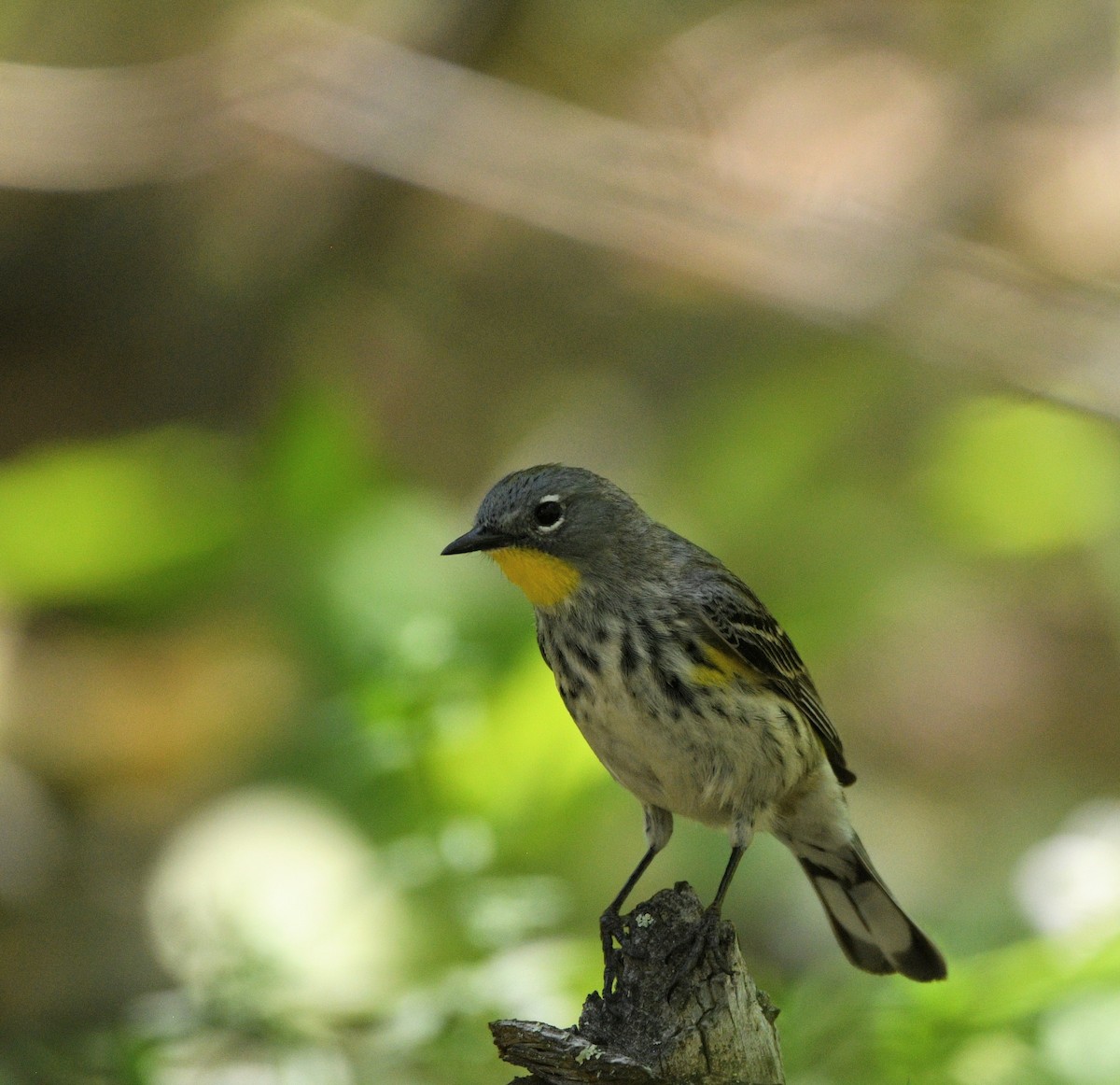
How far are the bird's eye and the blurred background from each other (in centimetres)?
56

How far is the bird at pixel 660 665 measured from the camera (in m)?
3.22

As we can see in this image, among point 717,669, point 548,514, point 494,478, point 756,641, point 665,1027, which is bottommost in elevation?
point 665,1027

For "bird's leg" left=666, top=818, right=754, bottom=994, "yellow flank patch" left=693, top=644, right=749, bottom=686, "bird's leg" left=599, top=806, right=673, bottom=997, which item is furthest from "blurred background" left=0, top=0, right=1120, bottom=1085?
"bird's leg" left=666, top=818, right=754, bottom=994

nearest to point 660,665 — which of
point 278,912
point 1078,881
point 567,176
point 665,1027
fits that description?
point 665,1027

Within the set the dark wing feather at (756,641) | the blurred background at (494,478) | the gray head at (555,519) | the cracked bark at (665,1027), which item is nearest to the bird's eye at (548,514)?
the gray head at (555,519)

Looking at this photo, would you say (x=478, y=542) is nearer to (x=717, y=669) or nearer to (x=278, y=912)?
(x=717, y=669)

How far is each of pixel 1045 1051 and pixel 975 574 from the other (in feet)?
11.7

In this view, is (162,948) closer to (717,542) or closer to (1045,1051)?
(717,542)

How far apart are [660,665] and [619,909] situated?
1.75ft

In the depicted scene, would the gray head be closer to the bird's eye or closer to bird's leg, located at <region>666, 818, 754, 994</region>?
the bird's eye

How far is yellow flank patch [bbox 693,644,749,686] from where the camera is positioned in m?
3.26

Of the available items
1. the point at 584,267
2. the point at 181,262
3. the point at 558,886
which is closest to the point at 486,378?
the point at 584,267

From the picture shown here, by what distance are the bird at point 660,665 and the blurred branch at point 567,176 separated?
1739 mm

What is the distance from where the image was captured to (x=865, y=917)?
3.83m
